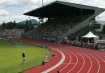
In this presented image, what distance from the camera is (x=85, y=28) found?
62.4 meters

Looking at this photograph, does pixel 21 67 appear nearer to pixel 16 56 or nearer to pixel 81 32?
pixel 16 56

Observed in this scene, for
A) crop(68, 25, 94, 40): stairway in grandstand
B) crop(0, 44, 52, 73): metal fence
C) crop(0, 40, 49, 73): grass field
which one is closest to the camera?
crop(0, 44, 52, 73): metal fence

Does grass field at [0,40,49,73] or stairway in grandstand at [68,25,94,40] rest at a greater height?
stairway in grandstand at [68,25,94,40]

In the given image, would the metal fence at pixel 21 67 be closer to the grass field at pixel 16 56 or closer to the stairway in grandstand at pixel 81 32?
the grass field at pixel 16 56

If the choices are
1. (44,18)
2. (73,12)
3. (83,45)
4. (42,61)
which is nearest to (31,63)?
(42,61)

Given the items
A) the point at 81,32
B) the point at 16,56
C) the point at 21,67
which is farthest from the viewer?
the point at 81,32

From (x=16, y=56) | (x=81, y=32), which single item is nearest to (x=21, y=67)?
(x=16, y=56)

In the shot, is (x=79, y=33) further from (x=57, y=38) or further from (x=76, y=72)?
(x=76, y=72)

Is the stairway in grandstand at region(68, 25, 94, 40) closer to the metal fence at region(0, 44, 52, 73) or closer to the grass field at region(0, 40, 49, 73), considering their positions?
the grass field at region(0, 40, 49, 73)

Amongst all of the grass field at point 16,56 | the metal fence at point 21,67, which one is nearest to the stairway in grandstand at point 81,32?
the grass field at point 16,56

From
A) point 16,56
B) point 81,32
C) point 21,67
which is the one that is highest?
point 81,32

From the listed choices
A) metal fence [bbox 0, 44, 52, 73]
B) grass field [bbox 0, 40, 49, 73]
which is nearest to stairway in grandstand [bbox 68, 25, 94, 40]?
grass field [bbox 0, 40, 49, 73]

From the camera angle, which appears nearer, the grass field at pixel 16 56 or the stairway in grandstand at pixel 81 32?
the grass field at pixel 16 56

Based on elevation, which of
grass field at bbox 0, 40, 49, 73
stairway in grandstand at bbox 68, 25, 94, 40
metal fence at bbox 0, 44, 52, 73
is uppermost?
stairway in grandstand at bbox 68, 25, 94, 40
